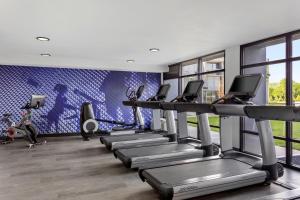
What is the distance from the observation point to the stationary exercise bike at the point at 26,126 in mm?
6008

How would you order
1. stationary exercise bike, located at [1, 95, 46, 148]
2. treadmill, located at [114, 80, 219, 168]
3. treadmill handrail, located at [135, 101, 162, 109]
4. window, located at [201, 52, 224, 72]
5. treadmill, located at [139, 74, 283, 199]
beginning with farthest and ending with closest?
1. stationary exercise bike, located at [1, 95, 46, 148]
2. window, located at [201, 52, 224, 72]
3. treadmill handrail, located at [135, 101, 162, 109]
4. treadmill, located at [114, 80, 219, 168]
5. treadmill, located at [139, 74, 283, 199]

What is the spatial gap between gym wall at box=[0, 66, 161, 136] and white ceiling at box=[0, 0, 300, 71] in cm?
132

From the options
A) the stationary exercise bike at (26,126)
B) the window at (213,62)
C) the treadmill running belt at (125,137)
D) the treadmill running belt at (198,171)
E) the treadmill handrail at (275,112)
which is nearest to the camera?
the treadmill handrail at (275,112)

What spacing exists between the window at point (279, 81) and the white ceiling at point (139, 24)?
1.15 feet

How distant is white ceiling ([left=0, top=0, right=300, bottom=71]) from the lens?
2.84 metres

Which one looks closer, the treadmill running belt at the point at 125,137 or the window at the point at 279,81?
the window at the point at 279,81

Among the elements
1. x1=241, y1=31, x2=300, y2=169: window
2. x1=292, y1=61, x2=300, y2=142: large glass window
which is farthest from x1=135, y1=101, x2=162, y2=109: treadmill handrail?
x1=292, y1=61, x2=300, y2=142: large glass window

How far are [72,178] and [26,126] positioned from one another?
304 cm

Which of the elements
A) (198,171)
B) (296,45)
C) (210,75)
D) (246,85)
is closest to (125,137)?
(210,75)

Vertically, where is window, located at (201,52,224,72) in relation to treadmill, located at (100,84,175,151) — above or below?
above

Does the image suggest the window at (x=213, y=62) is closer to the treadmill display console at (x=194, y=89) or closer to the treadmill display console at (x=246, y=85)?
the treadmill display console at (x=194, y=89)

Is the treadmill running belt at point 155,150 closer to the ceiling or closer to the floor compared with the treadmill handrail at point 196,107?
closer to the floor

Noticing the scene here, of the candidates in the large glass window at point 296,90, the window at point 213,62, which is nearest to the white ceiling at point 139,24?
the window at point 213,62

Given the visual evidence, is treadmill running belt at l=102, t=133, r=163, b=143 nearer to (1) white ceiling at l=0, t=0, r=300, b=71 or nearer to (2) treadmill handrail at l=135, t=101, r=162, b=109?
(2) treadmill handrail at l=135, t=101, r=162, b=109
